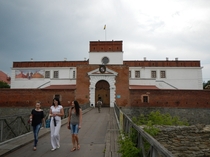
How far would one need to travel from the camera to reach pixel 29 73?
38.9m

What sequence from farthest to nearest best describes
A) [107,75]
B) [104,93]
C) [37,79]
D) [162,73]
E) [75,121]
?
[37,79], [162,73], [104,93], [107,75], [75,121]

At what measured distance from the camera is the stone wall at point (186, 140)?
1192 centimetres

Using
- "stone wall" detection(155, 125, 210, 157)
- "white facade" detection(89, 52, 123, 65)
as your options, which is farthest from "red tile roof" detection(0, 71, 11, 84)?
"stone wall" detection(155, 125, 210, 157)

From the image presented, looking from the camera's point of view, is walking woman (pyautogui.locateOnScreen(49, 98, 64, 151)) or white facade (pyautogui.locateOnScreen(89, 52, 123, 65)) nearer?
walking woman (pyautogui.locateOnScreen(49, 98, 64, 151))

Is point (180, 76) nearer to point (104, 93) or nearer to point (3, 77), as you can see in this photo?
point (104, 93)

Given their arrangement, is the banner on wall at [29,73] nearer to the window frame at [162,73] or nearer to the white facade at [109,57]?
the white facade at [109,57]

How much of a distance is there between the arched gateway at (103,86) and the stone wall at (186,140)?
533 inches

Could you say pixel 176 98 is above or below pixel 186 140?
above

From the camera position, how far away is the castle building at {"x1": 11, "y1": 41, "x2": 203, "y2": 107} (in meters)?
27.6

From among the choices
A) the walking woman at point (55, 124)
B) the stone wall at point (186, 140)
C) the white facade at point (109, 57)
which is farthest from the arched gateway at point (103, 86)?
the walking woman at point (55, 124)

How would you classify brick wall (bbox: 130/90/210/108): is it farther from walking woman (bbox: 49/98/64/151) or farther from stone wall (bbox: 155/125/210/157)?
walking woman (bbox: 49/98/64/151)

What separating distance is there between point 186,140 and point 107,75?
1570 centimetres

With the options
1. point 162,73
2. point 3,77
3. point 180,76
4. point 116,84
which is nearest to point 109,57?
point 116,84

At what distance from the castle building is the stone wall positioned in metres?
12.7
